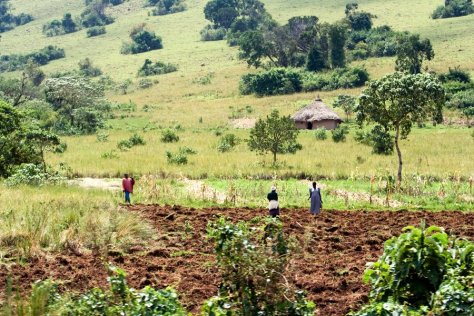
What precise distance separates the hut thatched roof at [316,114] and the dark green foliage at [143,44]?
2218 inches

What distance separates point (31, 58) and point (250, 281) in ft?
319

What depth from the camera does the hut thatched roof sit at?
1820 inches

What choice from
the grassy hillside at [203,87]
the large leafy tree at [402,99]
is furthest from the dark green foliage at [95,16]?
the large leafy tree at [402,99]

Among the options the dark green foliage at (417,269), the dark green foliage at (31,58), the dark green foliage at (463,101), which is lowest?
the dark green foliage at (31,58)

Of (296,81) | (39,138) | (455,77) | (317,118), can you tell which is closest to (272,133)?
(39,138)

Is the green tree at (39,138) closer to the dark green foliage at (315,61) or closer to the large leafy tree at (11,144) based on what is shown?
the large leafy tree at (11,144)

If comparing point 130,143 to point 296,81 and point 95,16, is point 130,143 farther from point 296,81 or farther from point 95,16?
point 95,16

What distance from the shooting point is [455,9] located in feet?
293

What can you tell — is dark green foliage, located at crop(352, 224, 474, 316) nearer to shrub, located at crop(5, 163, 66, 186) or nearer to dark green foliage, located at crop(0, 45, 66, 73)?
shrub, located at crop(5, 163, 66, 186)

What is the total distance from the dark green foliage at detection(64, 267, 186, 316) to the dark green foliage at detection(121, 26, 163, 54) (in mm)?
94091

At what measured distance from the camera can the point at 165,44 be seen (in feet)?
338

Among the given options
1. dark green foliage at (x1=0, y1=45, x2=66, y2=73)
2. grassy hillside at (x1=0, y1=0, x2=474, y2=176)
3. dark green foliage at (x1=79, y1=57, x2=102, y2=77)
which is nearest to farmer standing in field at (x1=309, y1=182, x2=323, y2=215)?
grassy hillside at (x1=0, y1=0, x2=474, y2=176)

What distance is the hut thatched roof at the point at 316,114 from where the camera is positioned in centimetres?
4622

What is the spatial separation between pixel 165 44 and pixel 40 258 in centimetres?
9175
